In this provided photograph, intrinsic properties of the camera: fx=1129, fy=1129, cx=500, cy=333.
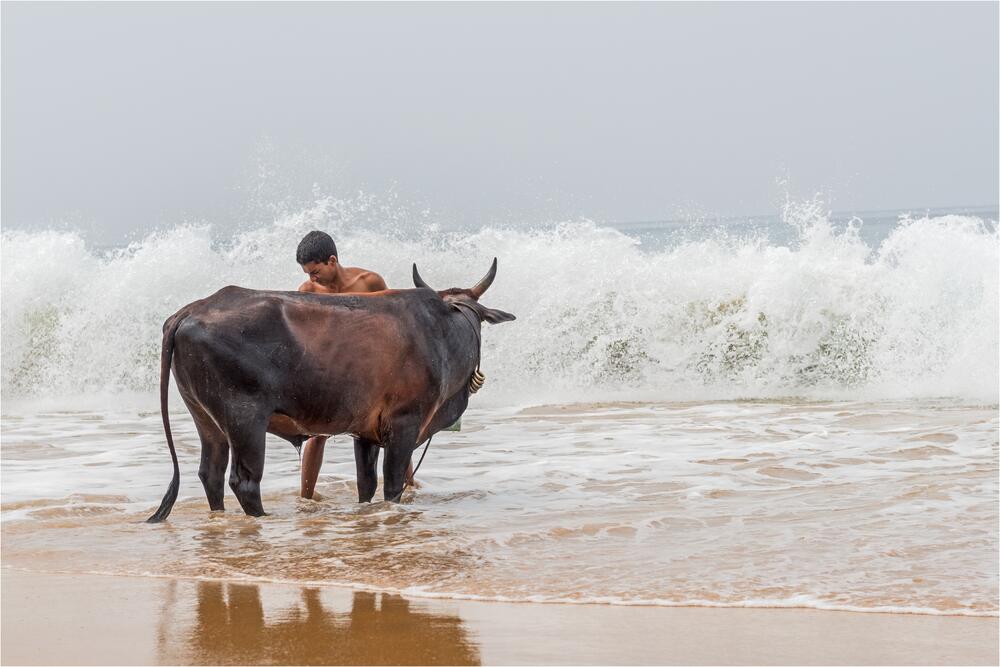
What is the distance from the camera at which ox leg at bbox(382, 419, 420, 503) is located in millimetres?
6109

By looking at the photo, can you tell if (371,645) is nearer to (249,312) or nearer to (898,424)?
(249,312)

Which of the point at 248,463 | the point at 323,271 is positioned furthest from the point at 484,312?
the point at 248,463

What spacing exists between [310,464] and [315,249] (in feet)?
4.15

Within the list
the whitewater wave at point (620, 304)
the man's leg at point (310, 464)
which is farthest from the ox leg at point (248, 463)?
the whitewater wave at point (620, 304)

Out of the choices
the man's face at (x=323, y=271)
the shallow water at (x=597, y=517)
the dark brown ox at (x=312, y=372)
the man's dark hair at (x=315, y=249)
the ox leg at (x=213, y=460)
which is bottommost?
the shallow water at (x=597, y=517)

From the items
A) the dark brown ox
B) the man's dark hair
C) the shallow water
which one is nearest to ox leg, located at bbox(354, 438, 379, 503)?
the dark brown ox

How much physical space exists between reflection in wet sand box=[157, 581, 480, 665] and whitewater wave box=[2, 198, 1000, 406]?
8239 millimetres

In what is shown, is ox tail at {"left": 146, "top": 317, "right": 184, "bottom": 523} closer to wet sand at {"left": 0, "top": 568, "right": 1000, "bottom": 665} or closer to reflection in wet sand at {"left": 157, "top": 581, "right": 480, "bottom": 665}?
wet sand at {"left": 0, "top": 568, "right": 1000, "bottom": 665}

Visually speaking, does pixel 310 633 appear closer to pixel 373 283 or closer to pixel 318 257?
pixel 318 257

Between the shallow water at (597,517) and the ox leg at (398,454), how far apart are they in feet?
0.37

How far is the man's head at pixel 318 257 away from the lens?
642 cm

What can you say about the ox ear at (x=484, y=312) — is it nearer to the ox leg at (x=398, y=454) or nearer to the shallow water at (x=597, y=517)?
the ox leg at (x=398, y=454)

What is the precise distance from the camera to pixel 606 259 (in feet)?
51.1

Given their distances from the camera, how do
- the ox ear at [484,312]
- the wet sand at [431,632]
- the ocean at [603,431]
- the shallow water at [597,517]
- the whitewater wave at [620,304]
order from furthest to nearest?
1. the whitewater wave at [620,304]
2. the ox ear at [484,312]
3. the ocean at [603,431]
4. the shallow water at [597,517]
5. the wet sand at [431,632]
